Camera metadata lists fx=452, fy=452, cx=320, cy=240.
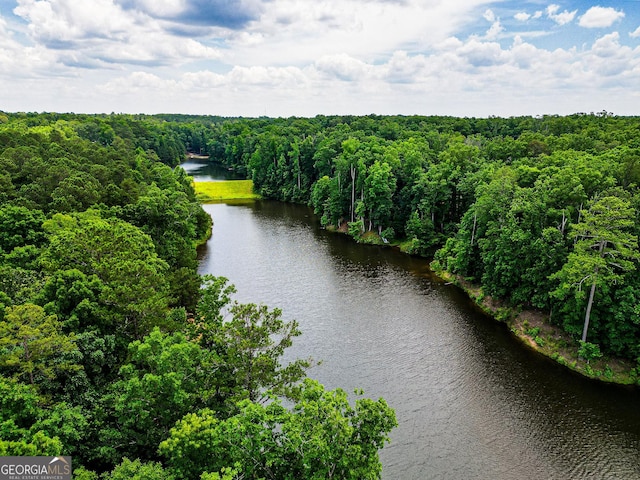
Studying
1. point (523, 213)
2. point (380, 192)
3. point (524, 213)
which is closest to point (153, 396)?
Result: point (524, 213)

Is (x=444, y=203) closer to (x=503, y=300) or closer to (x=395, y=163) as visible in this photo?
(x=395, y=163)

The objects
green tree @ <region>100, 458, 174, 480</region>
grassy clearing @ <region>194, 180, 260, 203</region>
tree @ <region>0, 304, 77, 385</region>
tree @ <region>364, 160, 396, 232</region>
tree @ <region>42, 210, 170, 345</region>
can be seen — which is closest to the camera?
green tree @ <region>100, 458, 174, 480</region>

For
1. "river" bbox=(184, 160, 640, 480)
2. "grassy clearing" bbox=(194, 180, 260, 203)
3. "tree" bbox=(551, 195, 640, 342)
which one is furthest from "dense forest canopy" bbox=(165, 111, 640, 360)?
"grassy clearing" bbox=(194, 180, 260, 203)

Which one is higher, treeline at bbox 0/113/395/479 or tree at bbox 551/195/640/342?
tree at bbox 551/195/640/342

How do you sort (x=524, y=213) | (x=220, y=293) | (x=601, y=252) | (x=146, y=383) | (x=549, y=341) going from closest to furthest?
(x=146, y=383) → (x=601, y=252) → (x=549, y=341) → (x=524, y=213) → (x=220, y=293)

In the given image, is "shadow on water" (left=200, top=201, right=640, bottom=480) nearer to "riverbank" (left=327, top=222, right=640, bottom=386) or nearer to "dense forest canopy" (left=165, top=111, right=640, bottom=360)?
"riverbank" (left=327, top=222, right=640, bottom=386)

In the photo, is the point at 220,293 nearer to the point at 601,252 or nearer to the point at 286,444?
the point at 286,444

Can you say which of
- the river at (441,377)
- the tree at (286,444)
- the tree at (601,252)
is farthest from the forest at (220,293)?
the river at (441,377)
